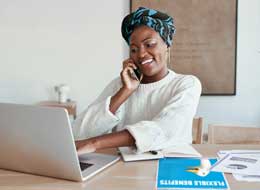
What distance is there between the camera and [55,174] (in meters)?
1.02

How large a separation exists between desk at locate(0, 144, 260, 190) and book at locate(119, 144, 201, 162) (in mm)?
68

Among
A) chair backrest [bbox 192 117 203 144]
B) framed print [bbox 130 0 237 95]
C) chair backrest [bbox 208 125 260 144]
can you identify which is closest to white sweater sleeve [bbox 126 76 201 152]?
chair backrest [bbox 208 125 260 144]

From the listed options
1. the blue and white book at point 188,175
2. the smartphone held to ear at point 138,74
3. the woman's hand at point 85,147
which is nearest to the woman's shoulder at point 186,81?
the smartphone held to ear at point 138,74

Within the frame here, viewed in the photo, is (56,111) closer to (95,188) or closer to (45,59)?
(95,188)

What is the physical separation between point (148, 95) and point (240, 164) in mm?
549

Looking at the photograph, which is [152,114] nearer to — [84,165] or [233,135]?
[84,165]

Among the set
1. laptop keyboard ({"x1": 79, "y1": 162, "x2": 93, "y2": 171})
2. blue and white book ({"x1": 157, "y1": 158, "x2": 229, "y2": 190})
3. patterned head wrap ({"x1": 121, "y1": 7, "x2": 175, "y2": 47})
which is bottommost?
blue and white book ({"x1": 157, "y1": 158, "x2": 229, "y2": 190})

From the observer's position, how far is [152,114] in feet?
5.14

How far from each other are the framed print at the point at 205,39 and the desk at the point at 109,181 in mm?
2129

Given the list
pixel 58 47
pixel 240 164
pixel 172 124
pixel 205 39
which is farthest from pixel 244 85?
pixel 240 164

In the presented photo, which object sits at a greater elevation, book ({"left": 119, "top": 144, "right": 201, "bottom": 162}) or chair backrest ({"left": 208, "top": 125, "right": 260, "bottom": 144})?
book ({"left": 119, "top": 144, "right": 201, "bottom": 162})

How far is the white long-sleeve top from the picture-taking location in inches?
50.0

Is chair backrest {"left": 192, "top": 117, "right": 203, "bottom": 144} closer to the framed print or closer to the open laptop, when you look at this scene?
the framed print

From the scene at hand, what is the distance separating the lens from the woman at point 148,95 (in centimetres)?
139
